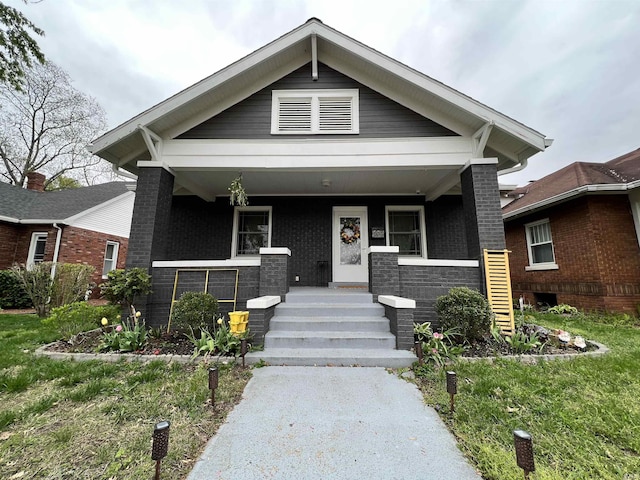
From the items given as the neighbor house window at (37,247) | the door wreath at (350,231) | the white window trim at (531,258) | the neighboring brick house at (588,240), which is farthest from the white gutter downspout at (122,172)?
the white window trim at (531,258)

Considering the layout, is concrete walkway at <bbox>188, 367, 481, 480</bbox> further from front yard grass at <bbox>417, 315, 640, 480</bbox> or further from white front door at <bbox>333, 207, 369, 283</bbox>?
white front door at <bbox>333, 207, 369, 283</bbox>

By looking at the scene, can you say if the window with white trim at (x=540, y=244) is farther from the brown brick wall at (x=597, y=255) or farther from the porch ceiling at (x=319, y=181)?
the porch ceiling at (x=319, y=181)

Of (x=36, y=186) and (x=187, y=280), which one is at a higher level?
(x=36, y=186)

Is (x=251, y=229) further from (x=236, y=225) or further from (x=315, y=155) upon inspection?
(x=315, y=155)

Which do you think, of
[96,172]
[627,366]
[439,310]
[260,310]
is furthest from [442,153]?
[96,172]

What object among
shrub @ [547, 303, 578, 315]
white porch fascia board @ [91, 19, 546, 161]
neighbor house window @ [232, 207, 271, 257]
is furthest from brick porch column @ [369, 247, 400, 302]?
shrub @ [547, 303, 578, 315]

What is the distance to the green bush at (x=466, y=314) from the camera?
167 inches

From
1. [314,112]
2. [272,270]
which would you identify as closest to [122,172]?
[272,270]

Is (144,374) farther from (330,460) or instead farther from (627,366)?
(627,366)

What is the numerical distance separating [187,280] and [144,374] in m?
2.15

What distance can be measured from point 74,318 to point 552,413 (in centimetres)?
694

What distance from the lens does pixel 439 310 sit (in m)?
4.51

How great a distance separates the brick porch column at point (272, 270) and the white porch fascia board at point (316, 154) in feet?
6.34

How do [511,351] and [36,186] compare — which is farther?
[36,186]
